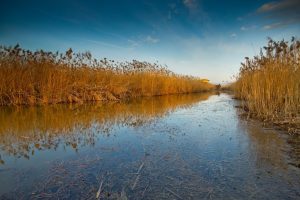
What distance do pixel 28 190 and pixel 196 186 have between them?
184 centimetres

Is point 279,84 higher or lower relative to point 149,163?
higher

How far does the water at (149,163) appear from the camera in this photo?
2.46 meters

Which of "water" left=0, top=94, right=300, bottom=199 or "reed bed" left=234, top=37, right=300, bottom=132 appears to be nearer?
"water" left=0, top=94, right=300, bottom=199

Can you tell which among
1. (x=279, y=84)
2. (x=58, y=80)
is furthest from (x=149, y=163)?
(x=58, y=80)

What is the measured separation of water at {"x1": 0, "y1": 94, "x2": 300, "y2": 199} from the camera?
8.06ft

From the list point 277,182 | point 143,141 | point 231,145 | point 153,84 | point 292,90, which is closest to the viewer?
point 277,182

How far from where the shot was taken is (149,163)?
334cm

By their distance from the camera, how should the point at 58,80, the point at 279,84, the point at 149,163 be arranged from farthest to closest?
the point at 58,80 → the point at 279,84 → the point at 149,163

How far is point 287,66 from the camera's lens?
21.9 feet

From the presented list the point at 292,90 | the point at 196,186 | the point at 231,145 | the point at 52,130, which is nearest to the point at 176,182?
the point at 196,186

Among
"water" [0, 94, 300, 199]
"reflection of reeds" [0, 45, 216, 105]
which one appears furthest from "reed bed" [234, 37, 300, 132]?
"reflection of reeds" [0, 45, 216, 105]

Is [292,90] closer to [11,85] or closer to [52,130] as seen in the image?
[52,130]

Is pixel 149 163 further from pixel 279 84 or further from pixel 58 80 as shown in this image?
pixel 58 80

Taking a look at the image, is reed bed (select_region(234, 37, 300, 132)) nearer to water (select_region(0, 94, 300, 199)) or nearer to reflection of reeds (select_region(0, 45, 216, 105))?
water (select_region(0, 94, 300, 199))
